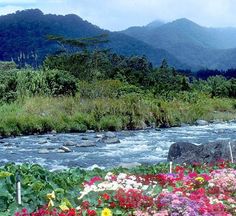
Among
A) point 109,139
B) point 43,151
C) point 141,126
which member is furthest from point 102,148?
point 141,126

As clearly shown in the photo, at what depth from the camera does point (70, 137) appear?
2825cm

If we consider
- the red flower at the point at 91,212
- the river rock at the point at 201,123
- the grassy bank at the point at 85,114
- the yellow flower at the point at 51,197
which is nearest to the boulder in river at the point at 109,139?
the grassy bank at the point at 85,114

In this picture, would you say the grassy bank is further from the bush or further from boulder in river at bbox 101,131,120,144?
boulder in river at bbox 101,131,120,144

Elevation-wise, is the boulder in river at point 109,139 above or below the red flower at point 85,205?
below

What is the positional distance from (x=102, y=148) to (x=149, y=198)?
16.3m

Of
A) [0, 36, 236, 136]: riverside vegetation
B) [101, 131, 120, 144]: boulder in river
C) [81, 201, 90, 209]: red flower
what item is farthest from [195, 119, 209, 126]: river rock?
[81, 201, 90, 209]: red flower

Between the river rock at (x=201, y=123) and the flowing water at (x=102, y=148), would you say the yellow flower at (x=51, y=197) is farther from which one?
the river rock at (x=201, y=123)

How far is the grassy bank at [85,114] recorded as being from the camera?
30.3 meters

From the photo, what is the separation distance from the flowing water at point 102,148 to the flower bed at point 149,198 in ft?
31.1

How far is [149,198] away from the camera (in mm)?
7320

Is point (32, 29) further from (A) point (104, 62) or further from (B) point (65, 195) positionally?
(B) point (65, 195)

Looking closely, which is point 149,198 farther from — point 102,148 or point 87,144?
point 87,144

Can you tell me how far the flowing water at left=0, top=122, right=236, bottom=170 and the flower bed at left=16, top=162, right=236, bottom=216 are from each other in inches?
373

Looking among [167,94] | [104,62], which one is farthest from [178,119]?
[104,62]
